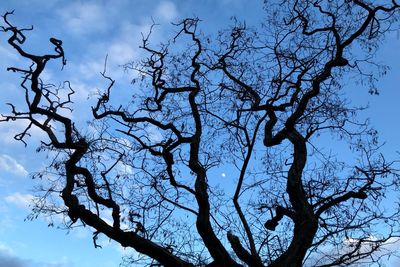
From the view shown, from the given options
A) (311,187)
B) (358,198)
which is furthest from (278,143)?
(358,198)

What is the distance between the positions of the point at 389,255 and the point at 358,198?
123 centimetres

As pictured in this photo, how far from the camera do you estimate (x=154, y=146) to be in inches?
445

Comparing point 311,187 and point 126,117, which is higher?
point 126,117

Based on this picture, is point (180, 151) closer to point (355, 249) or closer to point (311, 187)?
point (311, 187)

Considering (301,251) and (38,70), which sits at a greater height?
(38,70)

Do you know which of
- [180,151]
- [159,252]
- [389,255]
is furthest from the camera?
[180,151]

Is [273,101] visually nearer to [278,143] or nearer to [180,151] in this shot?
[278,143]

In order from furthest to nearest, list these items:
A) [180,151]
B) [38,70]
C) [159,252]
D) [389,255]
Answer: [180,151] → [38,70] → [389,255] → [159,252]

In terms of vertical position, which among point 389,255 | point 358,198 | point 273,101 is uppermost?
point 273,101

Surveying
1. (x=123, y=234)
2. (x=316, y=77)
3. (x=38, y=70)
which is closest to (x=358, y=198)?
(x=316, y=77)

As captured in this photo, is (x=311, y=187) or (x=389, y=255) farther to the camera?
(x=311, y=187)

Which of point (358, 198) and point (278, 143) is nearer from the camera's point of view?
point (358, 198)

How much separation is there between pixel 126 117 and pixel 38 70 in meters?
2.16

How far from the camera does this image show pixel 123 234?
8766 mm
